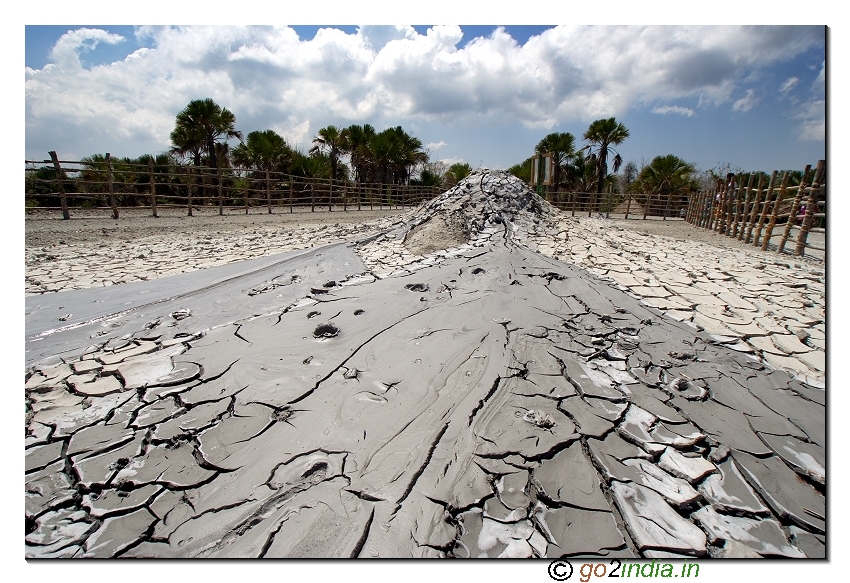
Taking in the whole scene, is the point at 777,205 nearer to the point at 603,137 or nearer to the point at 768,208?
the point at 768,208

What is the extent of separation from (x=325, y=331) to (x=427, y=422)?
0.96 m

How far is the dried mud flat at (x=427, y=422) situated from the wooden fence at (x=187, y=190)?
6.58 meters

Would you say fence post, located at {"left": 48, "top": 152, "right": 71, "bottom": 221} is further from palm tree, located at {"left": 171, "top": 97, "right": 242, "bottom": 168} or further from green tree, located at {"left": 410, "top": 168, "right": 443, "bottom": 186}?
green tree, located at {"left": 410, "top": 168, "right": 443, "bottom": 186}

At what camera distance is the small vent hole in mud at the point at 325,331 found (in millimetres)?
2203

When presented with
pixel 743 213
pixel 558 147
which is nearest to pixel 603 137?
pixel 558 147

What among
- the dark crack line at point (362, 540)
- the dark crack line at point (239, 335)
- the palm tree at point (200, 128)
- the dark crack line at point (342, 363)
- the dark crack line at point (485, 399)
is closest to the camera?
the dark crack line at point (362, 540)

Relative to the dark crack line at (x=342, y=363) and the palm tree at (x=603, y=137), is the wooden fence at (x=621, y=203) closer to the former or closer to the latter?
the palm tree at (x=603, y=137)

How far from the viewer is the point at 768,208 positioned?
6.46 meters

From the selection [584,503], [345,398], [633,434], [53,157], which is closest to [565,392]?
[633,434]

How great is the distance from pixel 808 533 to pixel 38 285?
199 inches

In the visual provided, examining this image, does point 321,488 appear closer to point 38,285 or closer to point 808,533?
point 808,533

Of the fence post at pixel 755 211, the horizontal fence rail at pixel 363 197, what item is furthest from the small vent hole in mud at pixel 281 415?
the fence post at pixel 755 211

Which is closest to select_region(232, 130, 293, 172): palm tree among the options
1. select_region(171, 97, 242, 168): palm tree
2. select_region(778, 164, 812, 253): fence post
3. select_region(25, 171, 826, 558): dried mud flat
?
select_region(171, 97, 242, 168): palm tree

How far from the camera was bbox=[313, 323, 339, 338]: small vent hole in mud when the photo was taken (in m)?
2.20
